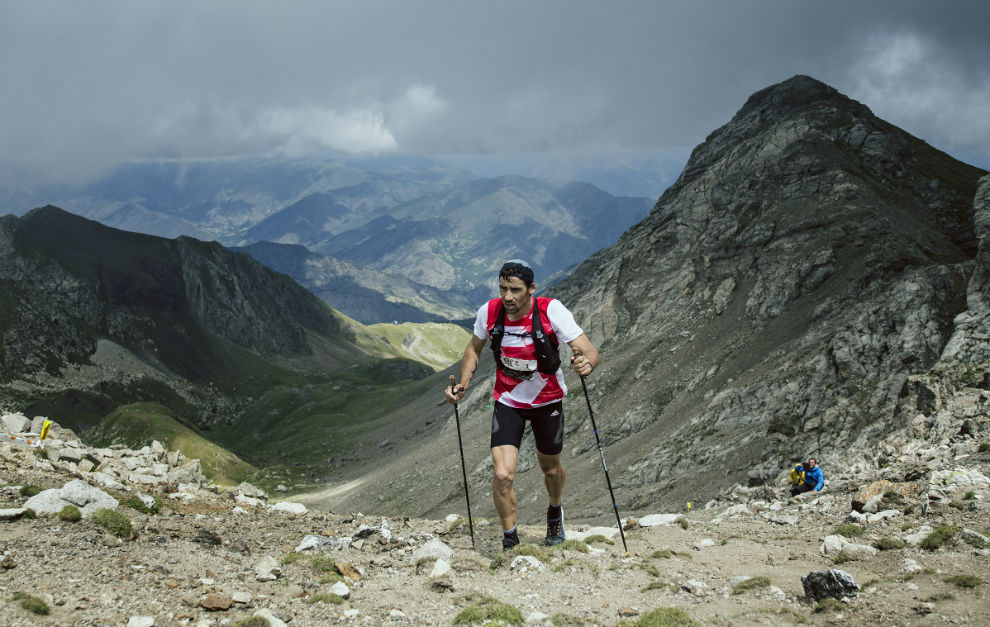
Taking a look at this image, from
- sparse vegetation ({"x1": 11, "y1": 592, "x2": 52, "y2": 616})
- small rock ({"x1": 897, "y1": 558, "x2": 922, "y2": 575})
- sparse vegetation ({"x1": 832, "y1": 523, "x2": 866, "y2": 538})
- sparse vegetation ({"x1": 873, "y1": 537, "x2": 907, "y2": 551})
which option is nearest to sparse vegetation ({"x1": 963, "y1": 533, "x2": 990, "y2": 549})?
sparse vegetation ({"x1": 873, "y1": 537, "x2": 907, "y2": 551})

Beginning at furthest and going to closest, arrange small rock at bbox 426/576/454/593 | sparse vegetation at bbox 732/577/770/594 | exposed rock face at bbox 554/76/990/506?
exposed rock face at bbox 554/76/990/506, small rock at bbox 426/576/454/593, sparse vegetation at bbox 732/577/770/594

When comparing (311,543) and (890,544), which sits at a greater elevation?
(890,544)

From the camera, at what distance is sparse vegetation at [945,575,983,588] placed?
24.7 feet

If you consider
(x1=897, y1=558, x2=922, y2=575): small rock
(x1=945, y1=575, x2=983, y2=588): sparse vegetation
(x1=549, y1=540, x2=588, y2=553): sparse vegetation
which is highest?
(x1=945, y1=575, x2=983, y2=588): sparse vegetation

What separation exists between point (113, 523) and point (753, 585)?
10.6 m

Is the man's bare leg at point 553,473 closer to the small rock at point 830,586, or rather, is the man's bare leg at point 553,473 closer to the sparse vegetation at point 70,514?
the small rock at point 830,586

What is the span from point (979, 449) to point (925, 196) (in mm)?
53822

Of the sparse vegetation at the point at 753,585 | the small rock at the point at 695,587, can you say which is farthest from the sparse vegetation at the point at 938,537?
the small rock at the point at 695,587

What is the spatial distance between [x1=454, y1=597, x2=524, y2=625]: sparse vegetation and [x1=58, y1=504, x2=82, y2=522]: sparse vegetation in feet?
24.2

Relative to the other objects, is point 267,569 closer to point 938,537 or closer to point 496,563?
point 496,563

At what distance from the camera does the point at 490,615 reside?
7789 mm

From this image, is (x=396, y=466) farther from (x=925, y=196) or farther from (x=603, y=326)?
(x=925, y=196)

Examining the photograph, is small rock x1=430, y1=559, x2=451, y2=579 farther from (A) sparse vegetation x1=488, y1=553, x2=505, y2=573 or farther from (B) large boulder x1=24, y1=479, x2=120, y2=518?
(B) large boulder x1=24, y1=479, x2=120, y2=518

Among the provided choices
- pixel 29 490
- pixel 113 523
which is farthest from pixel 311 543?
pixel 29 490
